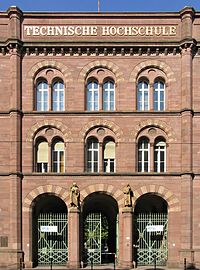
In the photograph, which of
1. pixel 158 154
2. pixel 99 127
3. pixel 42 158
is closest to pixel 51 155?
pixel 42 158

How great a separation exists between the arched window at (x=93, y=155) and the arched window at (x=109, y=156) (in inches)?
20.4

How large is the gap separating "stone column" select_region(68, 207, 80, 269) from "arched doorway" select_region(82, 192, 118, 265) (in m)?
1.05

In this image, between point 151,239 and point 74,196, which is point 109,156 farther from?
point 151,239

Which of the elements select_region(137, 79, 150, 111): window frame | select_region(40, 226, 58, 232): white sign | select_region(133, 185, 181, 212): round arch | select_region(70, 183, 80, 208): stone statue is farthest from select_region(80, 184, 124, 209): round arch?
select_region(137, 79, 150, 111): window frame

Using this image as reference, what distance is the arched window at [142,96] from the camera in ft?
110

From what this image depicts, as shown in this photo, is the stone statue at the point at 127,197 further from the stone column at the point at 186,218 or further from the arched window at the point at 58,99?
the arched window at the point at 58,99

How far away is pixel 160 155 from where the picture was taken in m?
33.4

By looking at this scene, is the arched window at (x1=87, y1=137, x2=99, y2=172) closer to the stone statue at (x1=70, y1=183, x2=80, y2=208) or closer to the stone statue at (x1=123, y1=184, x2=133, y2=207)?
the stone statue at (x1=70, y1=183, x2=80, y2=208)

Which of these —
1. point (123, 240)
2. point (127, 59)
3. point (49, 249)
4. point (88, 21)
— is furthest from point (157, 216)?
point (88, 21)

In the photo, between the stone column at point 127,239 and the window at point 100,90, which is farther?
the window at point 100,90

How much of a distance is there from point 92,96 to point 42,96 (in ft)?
10.8

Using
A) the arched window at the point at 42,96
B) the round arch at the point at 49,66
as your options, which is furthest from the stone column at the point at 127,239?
the round arch at the point at 49,66

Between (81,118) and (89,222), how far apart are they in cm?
714

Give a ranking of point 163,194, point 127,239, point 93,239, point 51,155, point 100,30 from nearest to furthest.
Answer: point 127,239 < point 163,194 < point 51,155 < point 100,30 < point 93,239
